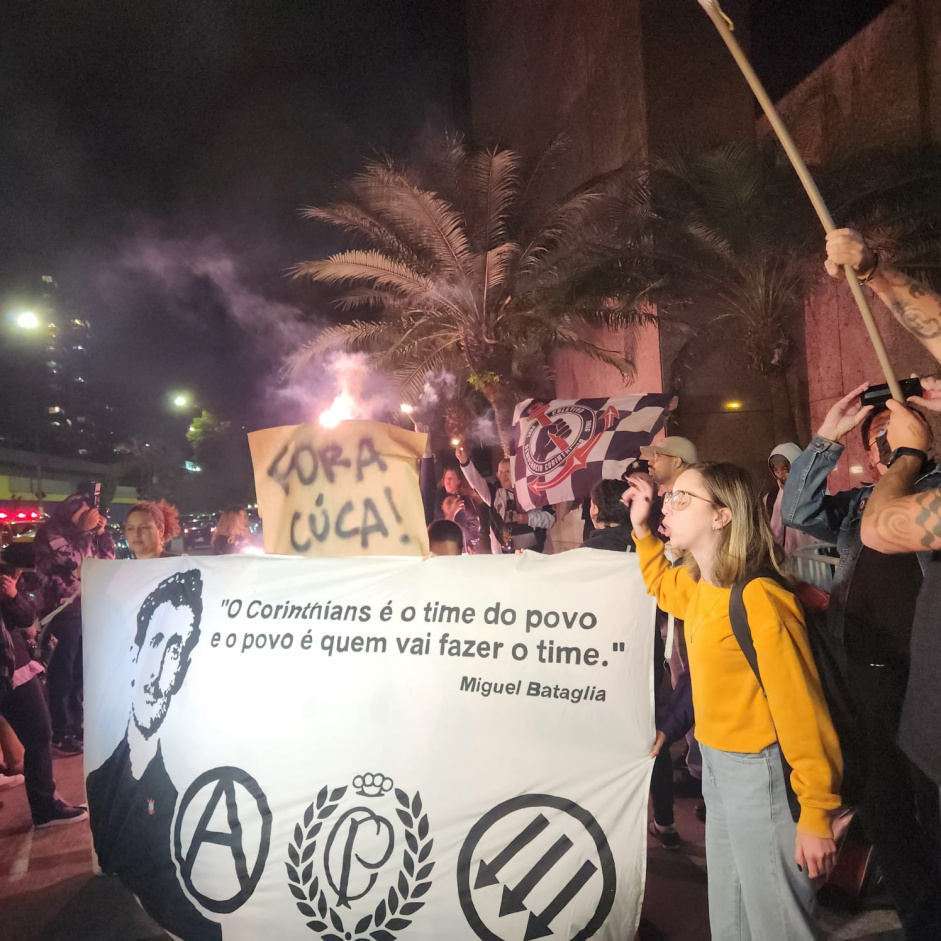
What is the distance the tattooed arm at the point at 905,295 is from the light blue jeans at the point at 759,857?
56.1 inches

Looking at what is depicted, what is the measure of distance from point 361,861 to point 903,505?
7.48 ft

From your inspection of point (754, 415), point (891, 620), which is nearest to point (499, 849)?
point (891, 620)

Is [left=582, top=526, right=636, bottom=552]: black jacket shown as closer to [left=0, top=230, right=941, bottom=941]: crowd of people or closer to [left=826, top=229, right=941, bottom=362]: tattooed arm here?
[left=0, top=230, right=941, bottom=941]: crowd of people

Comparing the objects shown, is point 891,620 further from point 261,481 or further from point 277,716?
point 261,481

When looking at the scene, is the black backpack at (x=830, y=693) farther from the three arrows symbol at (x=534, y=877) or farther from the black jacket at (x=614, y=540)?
the black jacket at (x=614, y=540)

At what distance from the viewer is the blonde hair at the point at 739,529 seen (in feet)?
7.38

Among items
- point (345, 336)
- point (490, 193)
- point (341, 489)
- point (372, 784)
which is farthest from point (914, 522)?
point (345, 336)

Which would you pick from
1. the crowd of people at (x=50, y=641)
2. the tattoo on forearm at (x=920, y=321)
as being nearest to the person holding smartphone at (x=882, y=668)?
the tattoo on forearm at (x=920, y=321)

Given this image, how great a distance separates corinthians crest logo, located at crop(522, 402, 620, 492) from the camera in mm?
6000

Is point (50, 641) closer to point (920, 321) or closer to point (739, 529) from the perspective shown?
point (739, 529)

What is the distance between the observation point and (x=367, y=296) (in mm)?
13641

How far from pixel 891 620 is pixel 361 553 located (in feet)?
7.19

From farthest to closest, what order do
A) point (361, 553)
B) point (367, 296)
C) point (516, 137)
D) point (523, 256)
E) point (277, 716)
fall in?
point (516, 137) < point (367, 296) < point (523, 256) < point (361, 553) < point (277, 716)

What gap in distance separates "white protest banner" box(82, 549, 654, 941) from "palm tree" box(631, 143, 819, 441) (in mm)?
7715
